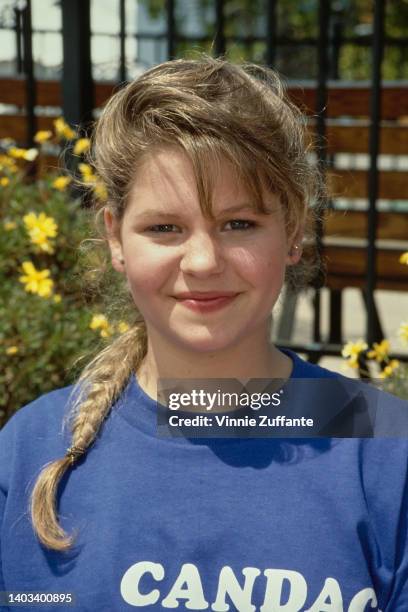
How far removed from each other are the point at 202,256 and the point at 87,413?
12.6 inches

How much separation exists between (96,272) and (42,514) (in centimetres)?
59

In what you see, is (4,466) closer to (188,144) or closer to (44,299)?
(188,144)

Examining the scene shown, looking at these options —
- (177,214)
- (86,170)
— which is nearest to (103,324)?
(86,170)

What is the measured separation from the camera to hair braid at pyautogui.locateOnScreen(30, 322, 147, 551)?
51.3 inches

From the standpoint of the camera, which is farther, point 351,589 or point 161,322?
Answer: point 161,322

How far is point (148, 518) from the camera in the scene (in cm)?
127

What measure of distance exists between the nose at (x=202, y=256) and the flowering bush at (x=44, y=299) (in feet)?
2.18

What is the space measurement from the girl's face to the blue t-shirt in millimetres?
169

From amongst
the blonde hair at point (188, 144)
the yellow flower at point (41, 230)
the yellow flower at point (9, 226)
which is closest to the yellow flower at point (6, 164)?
the yellow flower at point (9, 226)

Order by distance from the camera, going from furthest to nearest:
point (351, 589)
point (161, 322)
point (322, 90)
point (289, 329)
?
point (289, 329) < point (322, 90) < point (161, 322) < point (351, 589)

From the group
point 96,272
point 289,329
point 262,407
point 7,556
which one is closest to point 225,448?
point 262,407

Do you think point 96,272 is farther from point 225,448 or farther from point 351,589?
point 351,589

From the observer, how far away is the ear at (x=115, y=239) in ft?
4.71

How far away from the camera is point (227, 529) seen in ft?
4.09
